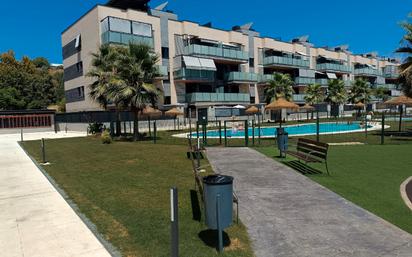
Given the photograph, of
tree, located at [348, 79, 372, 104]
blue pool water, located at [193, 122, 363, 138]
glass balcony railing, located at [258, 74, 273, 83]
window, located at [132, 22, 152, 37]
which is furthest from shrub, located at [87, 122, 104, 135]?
tree, located at [348, 79, 372, 104]

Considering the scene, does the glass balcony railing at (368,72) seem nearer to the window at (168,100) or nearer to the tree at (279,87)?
the tree at (279,87)

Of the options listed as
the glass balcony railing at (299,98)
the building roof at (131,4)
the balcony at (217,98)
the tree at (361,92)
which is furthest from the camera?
the tree at (361,92)

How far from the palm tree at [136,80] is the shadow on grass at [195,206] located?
51.6 feet

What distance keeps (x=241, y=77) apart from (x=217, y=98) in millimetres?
6732

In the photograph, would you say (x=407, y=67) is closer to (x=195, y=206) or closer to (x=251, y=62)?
(x=195, y=206)

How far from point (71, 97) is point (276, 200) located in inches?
1755

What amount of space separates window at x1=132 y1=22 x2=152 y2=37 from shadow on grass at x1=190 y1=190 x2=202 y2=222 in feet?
110

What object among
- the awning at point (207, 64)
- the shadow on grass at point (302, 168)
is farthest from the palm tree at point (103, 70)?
the shadow on grass at point (302, 168)

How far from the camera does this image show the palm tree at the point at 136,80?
22469 millimetres

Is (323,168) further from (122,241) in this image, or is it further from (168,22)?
(168,22)

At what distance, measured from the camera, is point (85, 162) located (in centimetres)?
1352

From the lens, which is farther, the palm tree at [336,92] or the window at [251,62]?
the palm tree at [336,92]

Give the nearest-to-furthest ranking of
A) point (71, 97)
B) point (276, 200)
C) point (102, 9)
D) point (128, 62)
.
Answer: point (276, 200) → point (128, 62) → point (102, 9) → point (71, 97)

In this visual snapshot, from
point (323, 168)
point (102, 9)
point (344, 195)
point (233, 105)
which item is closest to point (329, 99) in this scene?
point (233, 105)
